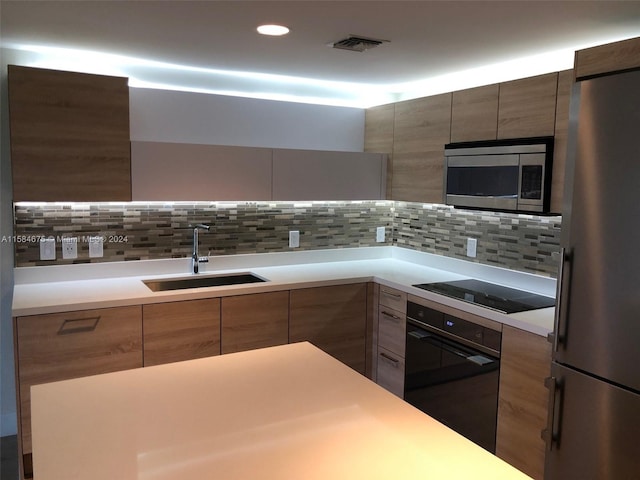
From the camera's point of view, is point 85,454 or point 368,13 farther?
point 368,13

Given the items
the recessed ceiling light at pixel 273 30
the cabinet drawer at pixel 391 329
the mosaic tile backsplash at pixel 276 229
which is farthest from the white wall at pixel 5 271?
the cabinet drawer at pixel 391 329

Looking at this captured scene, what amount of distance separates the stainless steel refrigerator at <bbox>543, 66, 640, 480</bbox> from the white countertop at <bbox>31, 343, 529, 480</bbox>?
102cm

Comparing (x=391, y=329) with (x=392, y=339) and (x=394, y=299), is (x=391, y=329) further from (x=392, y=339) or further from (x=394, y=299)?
(x=394, y=299)

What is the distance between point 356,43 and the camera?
2629mm

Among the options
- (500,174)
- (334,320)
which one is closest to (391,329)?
(334,320)

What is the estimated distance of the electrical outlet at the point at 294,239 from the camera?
12.7 ft

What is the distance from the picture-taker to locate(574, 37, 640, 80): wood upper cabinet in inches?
76.8

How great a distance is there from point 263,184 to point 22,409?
1826mm

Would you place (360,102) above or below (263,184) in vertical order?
above

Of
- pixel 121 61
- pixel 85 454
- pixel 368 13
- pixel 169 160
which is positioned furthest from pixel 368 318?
pixel 85 454

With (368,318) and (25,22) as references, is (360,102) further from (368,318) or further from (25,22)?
(25,22)

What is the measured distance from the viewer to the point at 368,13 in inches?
86.2

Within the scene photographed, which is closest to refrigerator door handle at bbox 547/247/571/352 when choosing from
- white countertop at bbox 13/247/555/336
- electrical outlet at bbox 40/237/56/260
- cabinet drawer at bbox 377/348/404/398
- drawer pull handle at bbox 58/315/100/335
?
white countertop at bbox 13/247/555/336

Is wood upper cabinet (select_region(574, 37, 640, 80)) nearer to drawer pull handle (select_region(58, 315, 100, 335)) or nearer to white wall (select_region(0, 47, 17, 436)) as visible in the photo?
drawer pull handle (select_region(58, 315, 100, 335))
